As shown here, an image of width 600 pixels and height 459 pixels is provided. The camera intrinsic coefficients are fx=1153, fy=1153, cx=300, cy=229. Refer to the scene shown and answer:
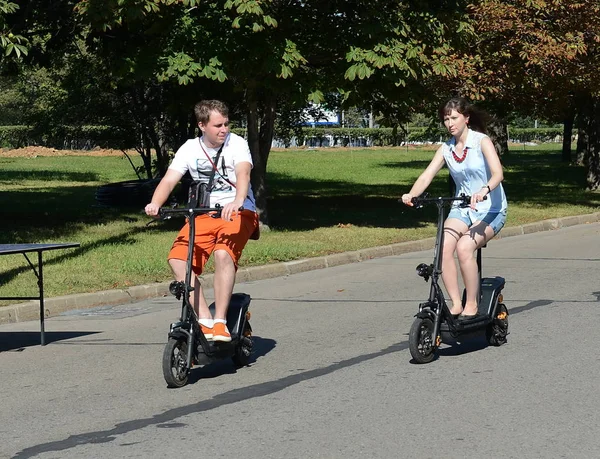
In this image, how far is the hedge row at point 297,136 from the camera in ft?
86.4

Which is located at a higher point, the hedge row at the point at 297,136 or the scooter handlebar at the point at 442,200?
the scooter handlebar at the point at 442,200

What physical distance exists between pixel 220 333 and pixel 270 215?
15797mm

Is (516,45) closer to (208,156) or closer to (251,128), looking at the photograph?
(251,128)

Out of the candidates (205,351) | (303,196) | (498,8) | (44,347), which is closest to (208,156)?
(205,351)

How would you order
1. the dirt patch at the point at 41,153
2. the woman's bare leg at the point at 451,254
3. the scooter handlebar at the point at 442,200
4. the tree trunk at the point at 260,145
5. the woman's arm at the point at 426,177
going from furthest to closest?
the dirt patch at the point at 41,153 → the tree trunk at the point at 260,145 → the woman's arm at the point at 426,177 → the woman's bare leg at the point at 451,254 → the scooter handlebar at the point at 442,200

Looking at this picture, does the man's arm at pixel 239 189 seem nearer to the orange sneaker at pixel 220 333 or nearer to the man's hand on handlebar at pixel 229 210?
the man's hand on handlebar at pixel 229 210

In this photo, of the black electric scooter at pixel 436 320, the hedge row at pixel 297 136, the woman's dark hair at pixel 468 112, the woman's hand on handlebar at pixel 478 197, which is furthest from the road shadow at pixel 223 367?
the hedge row at pixel 297 136

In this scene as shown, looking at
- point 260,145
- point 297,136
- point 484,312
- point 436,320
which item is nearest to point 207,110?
point 436,320

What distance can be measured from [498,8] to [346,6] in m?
5.92

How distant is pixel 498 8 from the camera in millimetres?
24391

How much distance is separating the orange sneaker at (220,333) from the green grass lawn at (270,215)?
15.8 feet

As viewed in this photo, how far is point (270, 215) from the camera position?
2355 centimetres

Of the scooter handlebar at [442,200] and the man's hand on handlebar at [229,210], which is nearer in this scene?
the man's hand on handlebar at [229,210]

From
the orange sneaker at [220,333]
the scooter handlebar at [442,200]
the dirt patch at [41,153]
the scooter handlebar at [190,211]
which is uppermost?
the scooter handlebar at [442,200]
